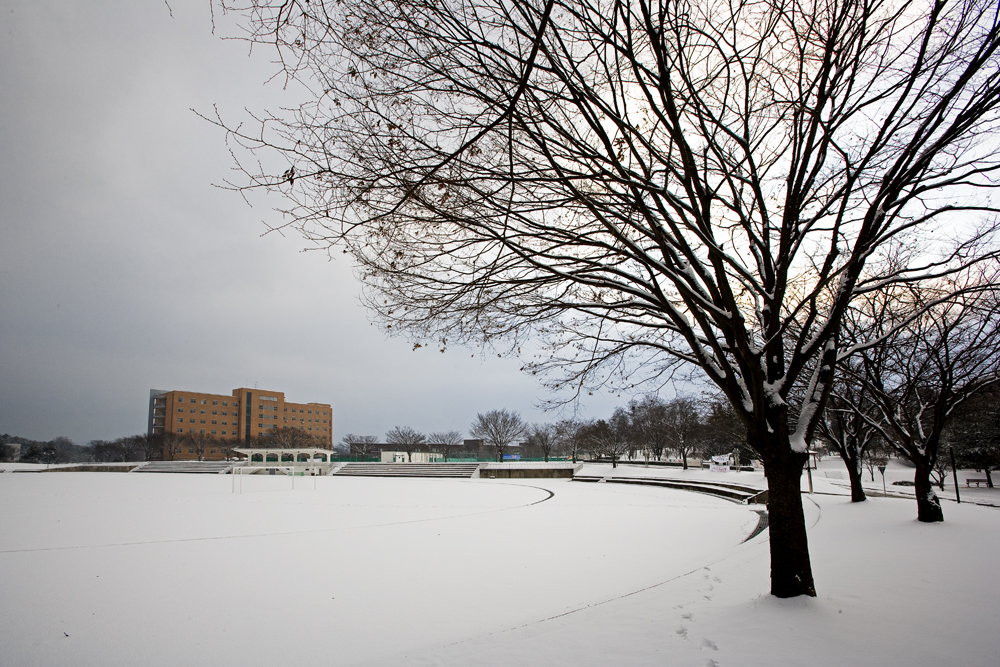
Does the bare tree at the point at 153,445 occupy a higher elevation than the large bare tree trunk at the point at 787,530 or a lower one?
lower

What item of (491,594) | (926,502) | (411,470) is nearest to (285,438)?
(411,470)

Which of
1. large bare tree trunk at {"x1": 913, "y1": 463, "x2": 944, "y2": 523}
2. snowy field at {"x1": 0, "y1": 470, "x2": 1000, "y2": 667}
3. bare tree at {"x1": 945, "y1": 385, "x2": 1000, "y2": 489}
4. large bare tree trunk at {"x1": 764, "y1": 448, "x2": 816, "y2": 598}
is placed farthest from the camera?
bare tree at {"x1": 945, "y1": 385, "x2": 1000, "y2": 489}

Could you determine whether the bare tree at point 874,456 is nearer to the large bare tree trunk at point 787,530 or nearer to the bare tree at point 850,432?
the bare tree at point 850,432

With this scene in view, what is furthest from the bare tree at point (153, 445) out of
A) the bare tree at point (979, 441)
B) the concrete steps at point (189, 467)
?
the bare tree at point (979, 441)

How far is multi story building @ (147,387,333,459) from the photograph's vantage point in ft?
342

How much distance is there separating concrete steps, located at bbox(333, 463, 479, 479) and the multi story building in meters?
59.3

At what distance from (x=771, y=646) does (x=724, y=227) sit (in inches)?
210

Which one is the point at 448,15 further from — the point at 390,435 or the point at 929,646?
the point at 390,435

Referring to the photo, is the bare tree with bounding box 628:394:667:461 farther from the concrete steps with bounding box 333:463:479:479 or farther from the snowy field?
the snowy field

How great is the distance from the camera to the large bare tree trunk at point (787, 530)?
5.37m

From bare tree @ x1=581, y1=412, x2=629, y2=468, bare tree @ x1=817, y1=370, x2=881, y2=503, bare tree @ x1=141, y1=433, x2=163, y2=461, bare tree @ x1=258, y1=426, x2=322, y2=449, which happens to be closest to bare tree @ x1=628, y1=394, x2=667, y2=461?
bare tree @ x1=581, y1=412, x2=629, y2=468

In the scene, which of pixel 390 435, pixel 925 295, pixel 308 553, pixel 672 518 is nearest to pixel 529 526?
pixel 672 518

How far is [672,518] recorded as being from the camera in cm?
1462

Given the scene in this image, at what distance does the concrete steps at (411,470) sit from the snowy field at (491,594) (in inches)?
1294
